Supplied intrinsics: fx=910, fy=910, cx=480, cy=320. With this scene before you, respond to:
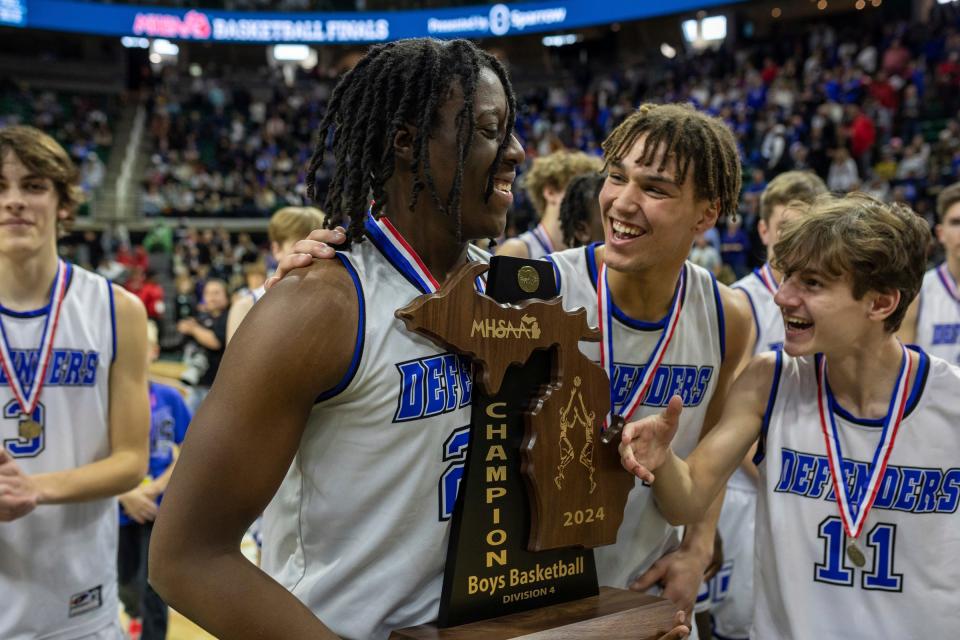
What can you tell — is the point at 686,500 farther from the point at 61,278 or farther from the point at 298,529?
the point at 61,278

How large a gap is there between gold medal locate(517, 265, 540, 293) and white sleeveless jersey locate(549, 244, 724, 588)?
60 centimetres

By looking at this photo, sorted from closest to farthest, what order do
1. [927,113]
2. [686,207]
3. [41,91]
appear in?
[686,207], [927,113], [41,91]

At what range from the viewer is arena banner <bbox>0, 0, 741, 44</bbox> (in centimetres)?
2131

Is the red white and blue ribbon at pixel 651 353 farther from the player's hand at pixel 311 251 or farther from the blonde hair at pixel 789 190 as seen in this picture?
the blonde hair at pixel 789 190

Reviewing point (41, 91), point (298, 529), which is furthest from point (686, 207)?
point (41, 91)

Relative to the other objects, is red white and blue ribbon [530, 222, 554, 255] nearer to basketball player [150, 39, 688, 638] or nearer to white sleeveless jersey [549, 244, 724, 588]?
white sleeveless jersey [549, 244, 724, 588]

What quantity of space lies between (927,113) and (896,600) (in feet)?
42.1

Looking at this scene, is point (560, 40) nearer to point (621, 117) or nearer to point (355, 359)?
point (621, 117)

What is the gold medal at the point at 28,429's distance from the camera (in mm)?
2398

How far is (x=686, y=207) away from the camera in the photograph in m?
2.04

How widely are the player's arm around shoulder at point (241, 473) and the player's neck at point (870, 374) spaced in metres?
1.28

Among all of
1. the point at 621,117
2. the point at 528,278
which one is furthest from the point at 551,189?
the point at 621,117

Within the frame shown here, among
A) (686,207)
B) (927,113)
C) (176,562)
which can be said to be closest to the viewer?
(176,562)

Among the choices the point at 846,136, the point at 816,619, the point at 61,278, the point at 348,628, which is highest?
the point at 846,136
